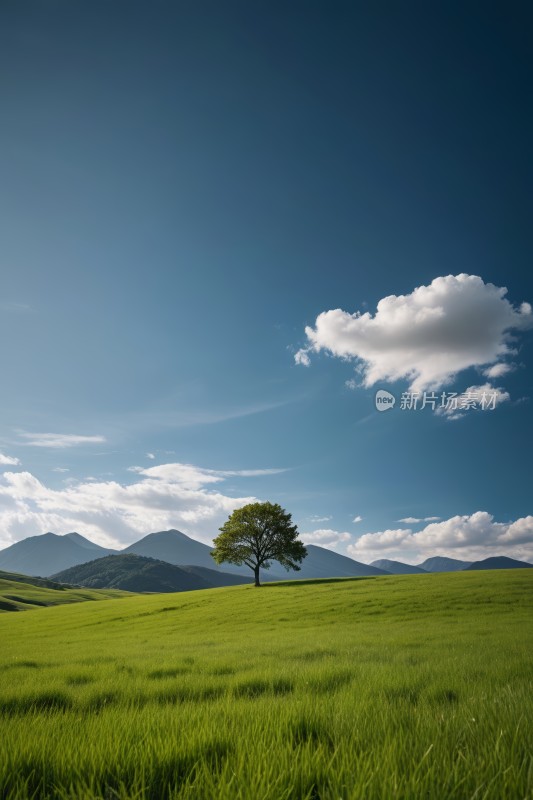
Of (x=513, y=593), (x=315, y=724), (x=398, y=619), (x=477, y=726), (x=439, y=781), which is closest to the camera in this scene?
(x=439, y=781)

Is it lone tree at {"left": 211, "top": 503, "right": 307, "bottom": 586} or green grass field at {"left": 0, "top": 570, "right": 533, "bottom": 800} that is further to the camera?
lone tree at {"left": 211, "top": 503, "right": 307, "bottom": 586}

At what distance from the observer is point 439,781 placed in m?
2.19

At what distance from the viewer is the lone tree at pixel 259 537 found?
70.6 metres

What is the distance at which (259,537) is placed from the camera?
72.1 meters

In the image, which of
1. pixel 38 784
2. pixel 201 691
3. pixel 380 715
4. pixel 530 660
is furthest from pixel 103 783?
pixel 530 660

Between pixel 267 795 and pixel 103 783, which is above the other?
pixel 267 795

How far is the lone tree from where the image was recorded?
70.6 m

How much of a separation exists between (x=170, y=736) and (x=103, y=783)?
2.41 feet

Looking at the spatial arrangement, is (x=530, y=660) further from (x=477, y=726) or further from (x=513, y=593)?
(x=513, y=593)

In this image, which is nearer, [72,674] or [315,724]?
[315,724]

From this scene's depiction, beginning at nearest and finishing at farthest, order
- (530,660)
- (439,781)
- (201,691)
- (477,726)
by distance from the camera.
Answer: (439,781) → (477,726) → (201,691) → (530,660)

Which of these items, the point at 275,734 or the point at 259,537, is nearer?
the point at 275,734

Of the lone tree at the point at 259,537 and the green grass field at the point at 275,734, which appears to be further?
the lone tree at the point at 259,537

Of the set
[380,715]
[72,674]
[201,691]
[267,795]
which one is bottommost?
[72,674]
